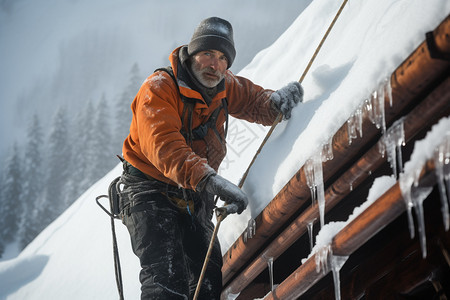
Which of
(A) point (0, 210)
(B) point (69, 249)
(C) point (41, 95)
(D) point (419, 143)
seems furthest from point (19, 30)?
(D) point (419, 143)

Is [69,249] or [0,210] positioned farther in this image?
[0,210]

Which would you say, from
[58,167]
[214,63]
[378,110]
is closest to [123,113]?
[58,167]

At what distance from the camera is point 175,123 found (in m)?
2.86

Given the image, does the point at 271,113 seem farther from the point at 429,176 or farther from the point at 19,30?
the point at 19,30

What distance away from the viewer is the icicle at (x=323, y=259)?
239 centimetres

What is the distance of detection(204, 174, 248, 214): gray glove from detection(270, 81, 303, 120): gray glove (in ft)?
3.38

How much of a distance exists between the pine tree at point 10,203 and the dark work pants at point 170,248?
37888mm

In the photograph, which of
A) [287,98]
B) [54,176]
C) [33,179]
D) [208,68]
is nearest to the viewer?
[208,68]

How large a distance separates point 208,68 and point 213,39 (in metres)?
0.27

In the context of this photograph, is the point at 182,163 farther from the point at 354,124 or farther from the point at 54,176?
the point at 54,176

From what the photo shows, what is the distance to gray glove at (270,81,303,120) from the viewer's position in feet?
11.6

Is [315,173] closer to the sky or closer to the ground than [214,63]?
closer to the ground

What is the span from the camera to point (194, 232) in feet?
10.7

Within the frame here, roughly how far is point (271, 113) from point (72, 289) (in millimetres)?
5288
